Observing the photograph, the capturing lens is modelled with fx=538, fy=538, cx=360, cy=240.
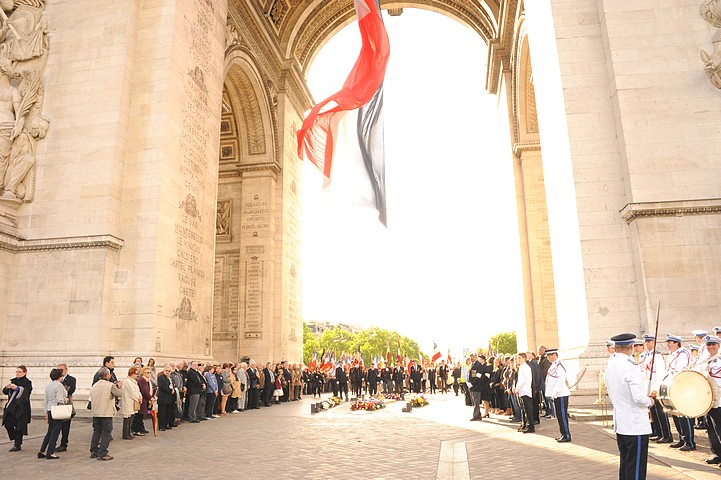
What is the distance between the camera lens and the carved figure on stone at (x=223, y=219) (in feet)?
91.4

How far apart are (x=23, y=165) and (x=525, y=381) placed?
14.6m

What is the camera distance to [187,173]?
1723cm

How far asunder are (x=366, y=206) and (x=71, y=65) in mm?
10052

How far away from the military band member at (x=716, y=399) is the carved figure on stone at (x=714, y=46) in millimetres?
9740

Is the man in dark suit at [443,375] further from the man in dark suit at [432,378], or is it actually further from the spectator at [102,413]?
the spectator at [102,413]

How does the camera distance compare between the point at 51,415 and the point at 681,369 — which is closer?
the point at 51,415

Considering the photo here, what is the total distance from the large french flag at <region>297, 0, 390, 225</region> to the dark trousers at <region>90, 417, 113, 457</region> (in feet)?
29.0

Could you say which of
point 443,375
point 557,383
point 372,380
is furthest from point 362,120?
point 443,375

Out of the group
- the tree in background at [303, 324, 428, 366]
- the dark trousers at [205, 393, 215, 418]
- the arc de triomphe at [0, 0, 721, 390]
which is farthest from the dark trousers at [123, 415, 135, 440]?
the tree in background at [303, 324, 428, 366]

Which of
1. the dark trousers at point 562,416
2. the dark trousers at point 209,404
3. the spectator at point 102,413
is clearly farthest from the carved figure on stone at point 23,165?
the dark trousers at point 562,416

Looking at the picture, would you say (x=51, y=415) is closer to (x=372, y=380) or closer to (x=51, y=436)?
(x=51, y=436)

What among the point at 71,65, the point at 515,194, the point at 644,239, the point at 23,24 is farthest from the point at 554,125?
the point at 23,24

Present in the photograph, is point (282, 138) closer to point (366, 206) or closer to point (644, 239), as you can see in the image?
point (366, 206)

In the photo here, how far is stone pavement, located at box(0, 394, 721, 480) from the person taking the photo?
716 centimetres
